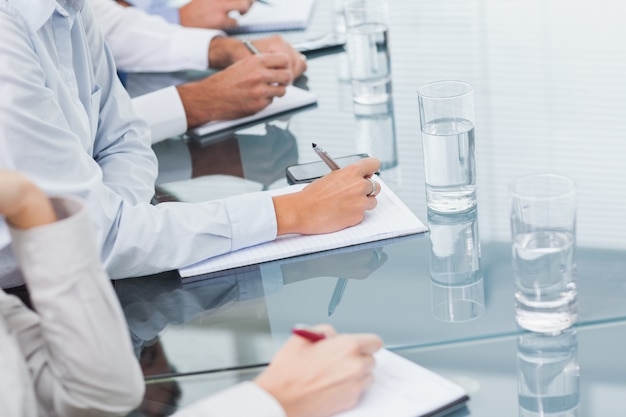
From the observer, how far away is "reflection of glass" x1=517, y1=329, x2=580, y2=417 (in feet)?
4.19

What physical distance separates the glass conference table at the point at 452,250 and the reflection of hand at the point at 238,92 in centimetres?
6

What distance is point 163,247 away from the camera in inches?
64.5

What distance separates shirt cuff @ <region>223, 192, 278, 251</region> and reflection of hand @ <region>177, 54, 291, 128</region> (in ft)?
1.73

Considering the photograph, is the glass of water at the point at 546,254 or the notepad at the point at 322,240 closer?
the glass of water at the point at 546,254

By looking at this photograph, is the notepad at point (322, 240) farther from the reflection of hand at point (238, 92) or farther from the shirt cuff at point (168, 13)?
the shirt cuff at point (168, 13)

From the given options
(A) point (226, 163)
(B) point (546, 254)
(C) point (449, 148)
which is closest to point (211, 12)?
(A) point (226, 163)

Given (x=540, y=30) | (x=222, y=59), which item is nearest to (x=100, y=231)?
(x=222, y=59)

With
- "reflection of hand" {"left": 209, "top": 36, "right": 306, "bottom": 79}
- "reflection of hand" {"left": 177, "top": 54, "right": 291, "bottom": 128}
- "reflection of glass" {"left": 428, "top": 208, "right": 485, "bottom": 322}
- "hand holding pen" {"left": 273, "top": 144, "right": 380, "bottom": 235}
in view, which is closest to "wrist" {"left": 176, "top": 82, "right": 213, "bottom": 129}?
"reflection of hand" {"left": 177, "top": 54, "right": 291, "bottom": 128}

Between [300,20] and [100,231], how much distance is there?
1.21m

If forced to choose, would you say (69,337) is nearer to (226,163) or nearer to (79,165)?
(79,165)

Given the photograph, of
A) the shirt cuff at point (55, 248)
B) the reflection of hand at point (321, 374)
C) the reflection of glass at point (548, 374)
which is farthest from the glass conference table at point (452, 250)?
the shirt cuff at point (55, 248)

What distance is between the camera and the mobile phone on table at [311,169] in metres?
1.89

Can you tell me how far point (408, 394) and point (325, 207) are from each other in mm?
481

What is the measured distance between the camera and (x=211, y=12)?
2744 mm
